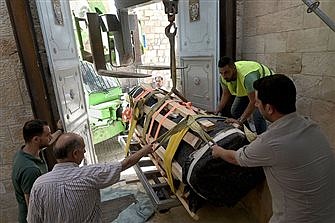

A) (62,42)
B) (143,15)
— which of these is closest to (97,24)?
(62,42)

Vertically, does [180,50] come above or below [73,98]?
above

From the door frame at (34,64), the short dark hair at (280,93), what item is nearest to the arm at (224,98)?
the short dark hair at (280,93)

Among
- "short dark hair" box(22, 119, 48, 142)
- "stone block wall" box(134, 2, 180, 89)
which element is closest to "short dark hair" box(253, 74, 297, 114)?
"short dark hair" box(22, 119, 48, 142)

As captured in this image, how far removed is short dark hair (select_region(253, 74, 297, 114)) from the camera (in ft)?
4.44

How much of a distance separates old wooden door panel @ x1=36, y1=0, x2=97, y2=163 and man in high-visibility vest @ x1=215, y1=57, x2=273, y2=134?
1.85m

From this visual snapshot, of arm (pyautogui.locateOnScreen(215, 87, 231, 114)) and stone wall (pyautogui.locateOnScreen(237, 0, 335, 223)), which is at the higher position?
stone wall (pyautogui.locateOnScreen(237, 0, 335, 223))

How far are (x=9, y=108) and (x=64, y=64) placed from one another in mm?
789

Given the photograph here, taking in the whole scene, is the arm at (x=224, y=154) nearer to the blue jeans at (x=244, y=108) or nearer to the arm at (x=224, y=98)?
the blue jeans at (x=244, y=108)

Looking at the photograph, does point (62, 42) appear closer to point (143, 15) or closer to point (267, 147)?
point (267, 147)

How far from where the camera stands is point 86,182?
1.42 meters

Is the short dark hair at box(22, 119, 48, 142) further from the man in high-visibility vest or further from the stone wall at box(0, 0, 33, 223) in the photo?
the man in high-visibility vest

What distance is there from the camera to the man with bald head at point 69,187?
1.39m

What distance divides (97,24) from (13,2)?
A: 1267 mm

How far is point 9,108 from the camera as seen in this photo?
264 centimetres
